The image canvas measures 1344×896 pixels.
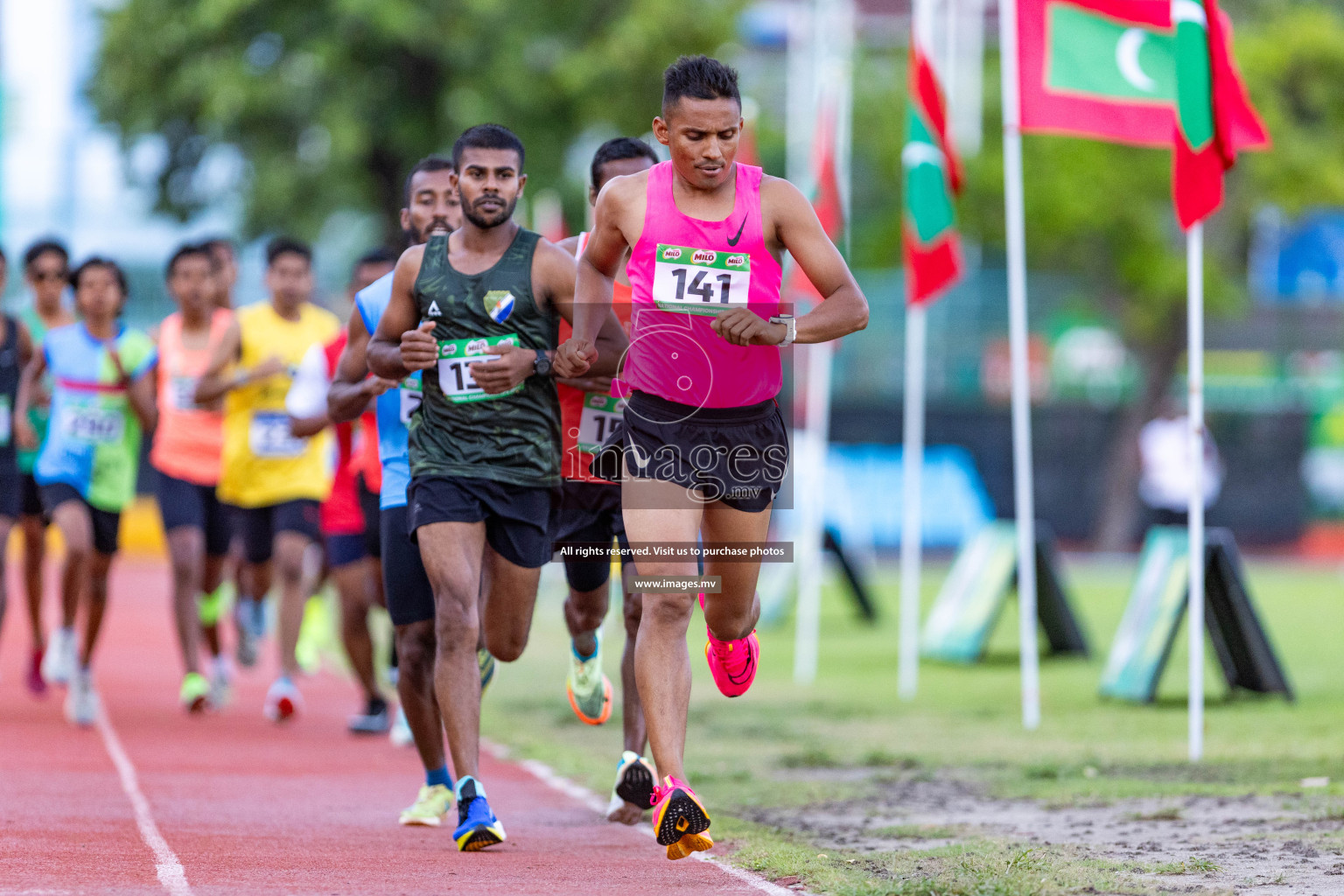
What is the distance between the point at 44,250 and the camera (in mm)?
11727

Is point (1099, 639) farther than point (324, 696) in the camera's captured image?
Yes

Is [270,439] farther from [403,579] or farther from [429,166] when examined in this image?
[403,579]

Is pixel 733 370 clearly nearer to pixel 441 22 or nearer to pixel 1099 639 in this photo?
pixel 1099 639

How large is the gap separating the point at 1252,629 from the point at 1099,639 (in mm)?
6054

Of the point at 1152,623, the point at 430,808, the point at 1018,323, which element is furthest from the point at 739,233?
the point at 1152,623

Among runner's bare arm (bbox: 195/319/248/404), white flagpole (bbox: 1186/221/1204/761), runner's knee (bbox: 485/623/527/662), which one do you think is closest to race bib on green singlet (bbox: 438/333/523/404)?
runner's knee (bbox: 485/623/527/662)

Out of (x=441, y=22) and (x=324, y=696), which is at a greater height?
(x=441, y=22)

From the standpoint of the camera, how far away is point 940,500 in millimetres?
32969

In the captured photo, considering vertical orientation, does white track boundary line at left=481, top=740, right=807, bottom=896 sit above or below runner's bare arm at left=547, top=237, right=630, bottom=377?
below

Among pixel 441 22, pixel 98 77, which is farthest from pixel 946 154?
pixel 98 77

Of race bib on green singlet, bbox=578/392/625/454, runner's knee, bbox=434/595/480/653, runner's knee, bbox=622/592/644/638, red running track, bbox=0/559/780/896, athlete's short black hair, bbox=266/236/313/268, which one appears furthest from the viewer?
athlete's short black hair, bbox=266/236/313/268

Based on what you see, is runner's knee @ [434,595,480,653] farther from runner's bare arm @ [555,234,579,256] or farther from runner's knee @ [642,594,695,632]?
runner's bare arm @ [555,234,579,256]

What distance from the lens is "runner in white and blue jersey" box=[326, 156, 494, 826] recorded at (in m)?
7.02

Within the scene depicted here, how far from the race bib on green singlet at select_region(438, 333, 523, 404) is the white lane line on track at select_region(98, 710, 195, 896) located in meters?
1.81
